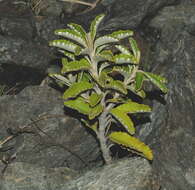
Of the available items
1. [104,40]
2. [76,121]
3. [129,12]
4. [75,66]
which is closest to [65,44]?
[75,66]

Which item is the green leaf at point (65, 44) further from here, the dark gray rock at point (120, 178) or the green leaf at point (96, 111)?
the dark gray rock at point (120, 178)

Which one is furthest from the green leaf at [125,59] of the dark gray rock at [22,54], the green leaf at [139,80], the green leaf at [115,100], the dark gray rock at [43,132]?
the dark gray rock at [22,54]

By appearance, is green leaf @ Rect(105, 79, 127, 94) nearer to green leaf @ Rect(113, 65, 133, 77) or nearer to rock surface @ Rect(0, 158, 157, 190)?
green leaf @ Rect(113, 65, 133, 77)

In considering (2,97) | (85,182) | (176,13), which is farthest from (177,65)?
(2,97)

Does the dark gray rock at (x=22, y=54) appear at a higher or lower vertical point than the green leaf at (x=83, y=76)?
lower

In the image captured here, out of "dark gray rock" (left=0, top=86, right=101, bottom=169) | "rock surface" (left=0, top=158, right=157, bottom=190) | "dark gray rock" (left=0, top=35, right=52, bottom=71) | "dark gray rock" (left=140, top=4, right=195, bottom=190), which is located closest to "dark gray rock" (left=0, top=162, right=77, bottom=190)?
"rock surface" (left=0, top=158, right=157, bottom=190)

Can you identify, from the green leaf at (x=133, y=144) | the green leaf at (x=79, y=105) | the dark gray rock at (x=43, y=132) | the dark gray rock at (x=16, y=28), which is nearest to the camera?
the green leaf at (x=133, y=144)
